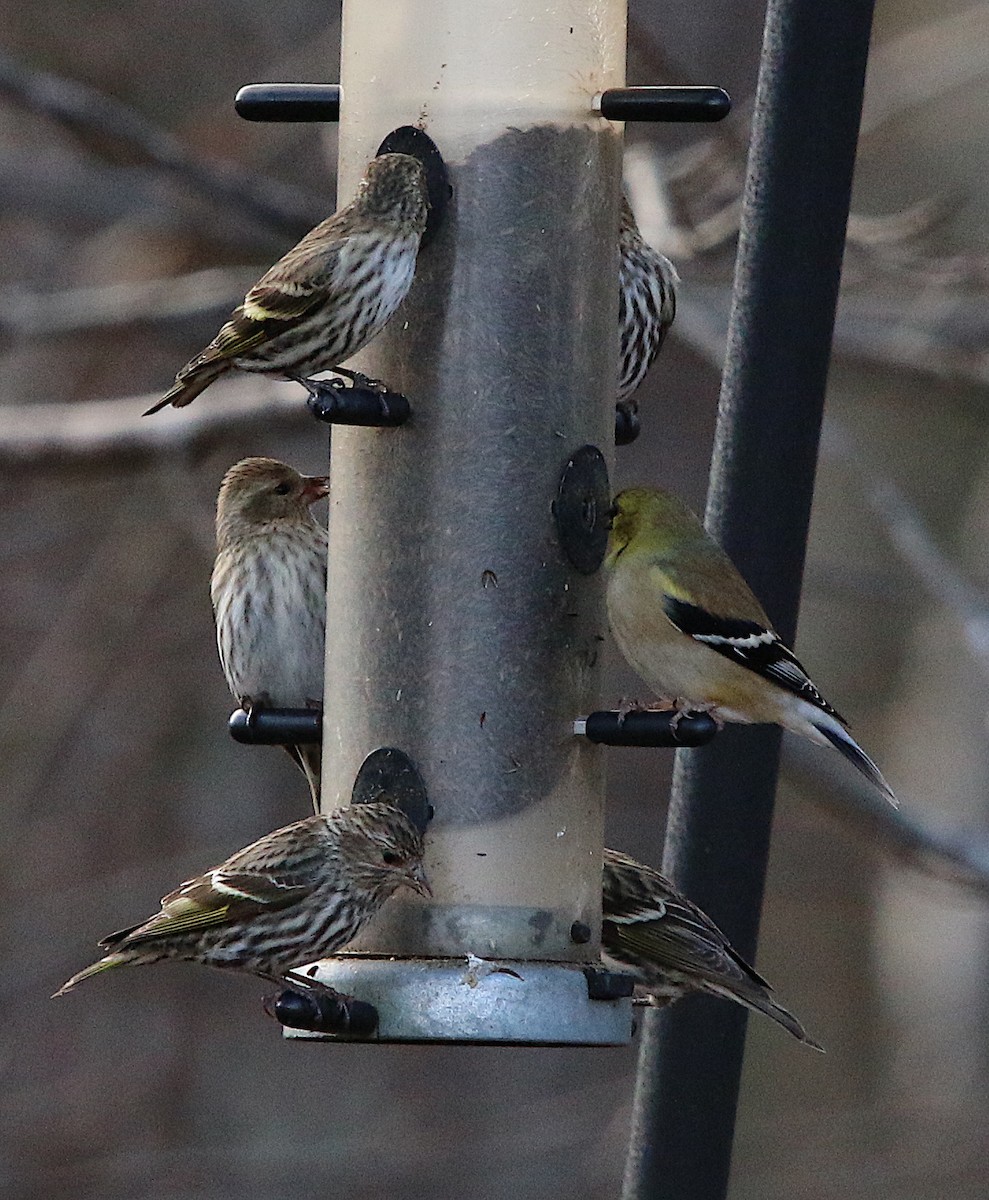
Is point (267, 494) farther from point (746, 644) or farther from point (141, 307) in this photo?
point (141, 307)

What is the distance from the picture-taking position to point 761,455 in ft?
18.6

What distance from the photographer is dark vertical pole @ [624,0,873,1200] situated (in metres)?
5.58

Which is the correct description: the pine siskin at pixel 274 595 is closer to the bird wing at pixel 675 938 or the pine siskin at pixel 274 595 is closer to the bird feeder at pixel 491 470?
the bird feeder at pixel 491 470

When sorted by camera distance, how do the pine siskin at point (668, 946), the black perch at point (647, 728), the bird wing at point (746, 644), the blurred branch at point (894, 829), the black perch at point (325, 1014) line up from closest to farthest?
the black perch at point (325, 1014) < the black perch at point (647, 728) < the pine siskin at point (668, 946) < the bird wing at point (746, 644) < the blurred branch at point (894, 829)

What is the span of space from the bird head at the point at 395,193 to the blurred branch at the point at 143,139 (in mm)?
3775

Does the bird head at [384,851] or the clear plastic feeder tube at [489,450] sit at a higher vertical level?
the clear plastic feeder tube at [489,450]

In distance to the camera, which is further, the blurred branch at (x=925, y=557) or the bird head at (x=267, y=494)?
the blurred branch at (x=925, y=557)

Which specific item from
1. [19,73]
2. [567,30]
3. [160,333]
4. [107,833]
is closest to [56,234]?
[107,833]

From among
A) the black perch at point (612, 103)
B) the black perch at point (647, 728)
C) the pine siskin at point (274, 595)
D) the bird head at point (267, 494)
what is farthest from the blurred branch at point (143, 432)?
the black perch at point (647, 728)

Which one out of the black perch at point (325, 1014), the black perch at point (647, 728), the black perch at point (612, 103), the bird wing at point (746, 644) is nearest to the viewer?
the black perch at point (325, 1014)

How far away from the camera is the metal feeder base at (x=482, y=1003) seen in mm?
5551

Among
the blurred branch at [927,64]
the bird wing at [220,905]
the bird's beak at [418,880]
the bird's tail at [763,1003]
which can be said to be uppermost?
the blurred branch at [927,64]

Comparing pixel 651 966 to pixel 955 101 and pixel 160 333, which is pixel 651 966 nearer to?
pixel 160 333

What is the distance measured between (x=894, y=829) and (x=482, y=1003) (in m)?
3.27
